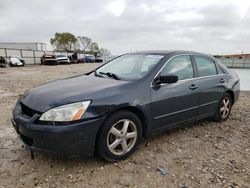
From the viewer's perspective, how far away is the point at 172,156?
3.15 meters

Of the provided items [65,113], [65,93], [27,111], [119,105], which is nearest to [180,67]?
[119,105]

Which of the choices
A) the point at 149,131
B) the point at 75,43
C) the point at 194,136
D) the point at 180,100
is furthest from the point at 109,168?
the point at 75,43

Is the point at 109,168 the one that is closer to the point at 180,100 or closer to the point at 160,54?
the point at 180,100

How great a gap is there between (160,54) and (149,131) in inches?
51.3

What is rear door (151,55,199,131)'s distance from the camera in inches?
127

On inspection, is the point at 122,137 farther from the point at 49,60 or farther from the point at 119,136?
the point at 49,60

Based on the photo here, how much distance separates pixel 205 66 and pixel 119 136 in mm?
2330

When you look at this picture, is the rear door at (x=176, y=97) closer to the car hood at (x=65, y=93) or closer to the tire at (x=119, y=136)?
the tire at (x=119, y=136)

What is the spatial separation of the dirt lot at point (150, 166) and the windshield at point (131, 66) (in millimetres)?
1093

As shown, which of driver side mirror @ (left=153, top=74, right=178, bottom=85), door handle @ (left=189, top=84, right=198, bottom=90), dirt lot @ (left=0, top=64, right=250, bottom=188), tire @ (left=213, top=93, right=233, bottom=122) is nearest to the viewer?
dirt lot @ (left=0, top=64, right=250, bottom=188)

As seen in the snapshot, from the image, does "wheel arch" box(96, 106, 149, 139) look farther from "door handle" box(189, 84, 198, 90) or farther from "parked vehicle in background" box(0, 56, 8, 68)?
"parked vehicle in background" box(0, 56, 8, 68)

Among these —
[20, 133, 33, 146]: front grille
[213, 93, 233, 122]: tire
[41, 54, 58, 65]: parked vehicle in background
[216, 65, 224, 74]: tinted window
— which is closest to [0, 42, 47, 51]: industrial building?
[41, 54, 58, 65]: parked vehicle in background

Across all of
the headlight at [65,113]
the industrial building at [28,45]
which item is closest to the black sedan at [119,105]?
the headlight at [65,113]

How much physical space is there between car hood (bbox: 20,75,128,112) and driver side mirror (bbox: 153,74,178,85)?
1.60ft
